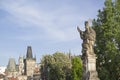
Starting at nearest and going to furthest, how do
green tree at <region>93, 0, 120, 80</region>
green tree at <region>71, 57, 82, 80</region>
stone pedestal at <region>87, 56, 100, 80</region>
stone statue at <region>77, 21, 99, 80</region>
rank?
stone pedestal at <region>87, 56, 100, 80</region> < stone statue at <region>77, 21, 99, 80</region> < green tree at <region>93, 0, 120, 80</region> < green tree at <region>71, 57, 82, 80</region>

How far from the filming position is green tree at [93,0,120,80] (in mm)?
41219

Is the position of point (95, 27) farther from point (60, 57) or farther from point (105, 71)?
point (60, 57)

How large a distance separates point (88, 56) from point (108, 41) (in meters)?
15.6

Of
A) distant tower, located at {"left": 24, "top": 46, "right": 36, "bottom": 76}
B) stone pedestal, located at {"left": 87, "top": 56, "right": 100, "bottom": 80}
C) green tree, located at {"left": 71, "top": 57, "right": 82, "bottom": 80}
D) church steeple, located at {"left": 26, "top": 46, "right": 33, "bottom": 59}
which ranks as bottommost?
stone pedestal, located at {"left": 87, "top": 56, "right": 100, "bottom": 80}

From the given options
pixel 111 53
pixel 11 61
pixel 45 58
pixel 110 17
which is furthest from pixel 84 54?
pixel 11 61

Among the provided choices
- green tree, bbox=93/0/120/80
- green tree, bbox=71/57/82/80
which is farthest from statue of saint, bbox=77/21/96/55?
green tree, bbox=71/57/82/80

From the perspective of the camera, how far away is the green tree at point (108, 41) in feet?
135

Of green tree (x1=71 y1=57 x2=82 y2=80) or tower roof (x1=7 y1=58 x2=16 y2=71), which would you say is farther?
tower roof (x1=7 y1=58 x2=16 y2=71)

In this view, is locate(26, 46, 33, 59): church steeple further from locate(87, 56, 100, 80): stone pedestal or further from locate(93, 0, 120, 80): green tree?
locate(87, 56, 100, 80): stone pedestal

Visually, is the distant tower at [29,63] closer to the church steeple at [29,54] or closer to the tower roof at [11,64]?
the church steeple at [29,54]

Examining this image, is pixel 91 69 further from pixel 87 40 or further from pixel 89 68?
pixel 87 40

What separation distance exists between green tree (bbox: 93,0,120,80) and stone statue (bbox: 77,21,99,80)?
44.7 ft

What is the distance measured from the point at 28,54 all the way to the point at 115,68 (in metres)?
135

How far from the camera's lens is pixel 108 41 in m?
42.3
